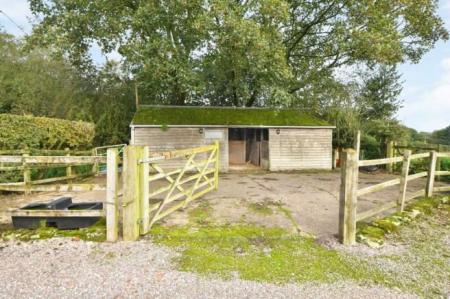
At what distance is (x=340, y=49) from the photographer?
12328 mm

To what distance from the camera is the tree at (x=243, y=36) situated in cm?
1012

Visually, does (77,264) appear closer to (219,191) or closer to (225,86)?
(219,191)

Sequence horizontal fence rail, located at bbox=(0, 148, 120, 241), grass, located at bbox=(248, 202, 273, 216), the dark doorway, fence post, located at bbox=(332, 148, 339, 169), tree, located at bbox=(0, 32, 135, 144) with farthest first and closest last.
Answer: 1. tree, located at bbox=(0, 32, 135, 144)
2. the dark doorway
3. fence post, located at bbox=(332, 148, 339, 169)
4. grass, located at bbox=(248, 202, 273, 216)
5. horizontal fence rail, located at bbox=(0, 148, 120, 241)

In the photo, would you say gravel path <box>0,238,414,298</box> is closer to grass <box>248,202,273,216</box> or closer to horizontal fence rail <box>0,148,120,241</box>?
horizontal fence rail <box>0,148,120,241</box>

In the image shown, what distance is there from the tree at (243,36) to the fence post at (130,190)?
7051mm

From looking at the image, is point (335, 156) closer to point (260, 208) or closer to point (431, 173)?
point (431, 173)

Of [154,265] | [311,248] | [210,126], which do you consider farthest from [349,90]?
[154,265]

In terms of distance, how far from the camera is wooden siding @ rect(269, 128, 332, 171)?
13188 millimetres

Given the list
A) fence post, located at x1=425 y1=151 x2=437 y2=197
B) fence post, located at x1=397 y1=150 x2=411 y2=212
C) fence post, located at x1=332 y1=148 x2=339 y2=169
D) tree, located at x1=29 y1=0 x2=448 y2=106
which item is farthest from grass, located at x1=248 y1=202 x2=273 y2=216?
fence post, located at x1=332 y1=148 x2=339 y2=169

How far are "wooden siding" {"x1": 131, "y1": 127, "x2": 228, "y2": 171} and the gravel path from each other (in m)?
8.69

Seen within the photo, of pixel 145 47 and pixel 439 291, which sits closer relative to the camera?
pixel 439 291

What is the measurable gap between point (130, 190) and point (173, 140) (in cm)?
857

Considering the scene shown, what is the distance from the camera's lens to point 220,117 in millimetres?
13414

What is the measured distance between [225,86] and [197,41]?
456 cm
